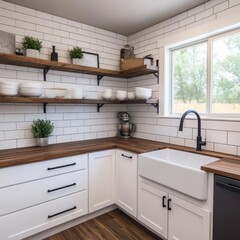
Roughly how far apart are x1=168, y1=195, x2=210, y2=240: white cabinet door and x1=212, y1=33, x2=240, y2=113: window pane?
101 cm

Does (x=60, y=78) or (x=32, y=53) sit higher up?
(x=32, y=53)

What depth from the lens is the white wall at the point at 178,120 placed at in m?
1.86

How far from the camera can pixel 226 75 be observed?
195cm

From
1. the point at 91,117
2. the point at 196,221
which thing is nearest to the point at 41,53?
the point at 91,117

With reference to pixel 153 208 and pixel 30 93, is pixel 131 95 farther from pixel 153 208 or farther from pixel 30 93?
pixel 153 208

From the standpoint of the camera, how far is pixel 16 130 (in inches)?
83.5

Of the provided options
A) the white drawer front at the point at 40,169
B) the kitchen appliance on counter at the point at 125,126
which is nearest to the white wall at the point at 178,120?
the kitchen appliance on counter at the point at 125,126

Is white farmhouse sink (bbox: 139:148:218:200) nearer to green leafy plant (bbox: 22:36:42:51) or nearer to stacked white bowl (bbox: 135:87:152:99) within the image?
stacked white bowl (bbox: 135:87:152:99)

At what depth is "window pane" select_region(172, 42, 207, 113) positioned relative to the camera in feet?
7.08

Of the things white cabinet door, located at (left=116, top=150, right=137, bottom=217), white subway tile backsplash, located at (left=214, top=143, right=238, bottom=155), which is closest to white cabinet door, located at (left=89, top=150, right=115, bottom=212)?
white cabinet door, located at (left=116, top=150, right=137, bottom=217)

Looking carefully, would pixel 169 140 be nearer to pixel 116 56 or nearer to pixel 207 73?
pixel 207 73

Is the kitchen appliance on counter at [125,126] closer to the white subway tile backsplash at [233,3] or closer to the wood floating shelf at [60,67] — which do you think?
the wood floating shelf at [60,67]

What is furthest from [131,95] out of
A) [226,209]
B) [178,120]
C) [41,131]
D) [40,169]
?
[226,209]

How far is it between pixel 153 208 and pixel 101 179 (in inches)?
26.1
